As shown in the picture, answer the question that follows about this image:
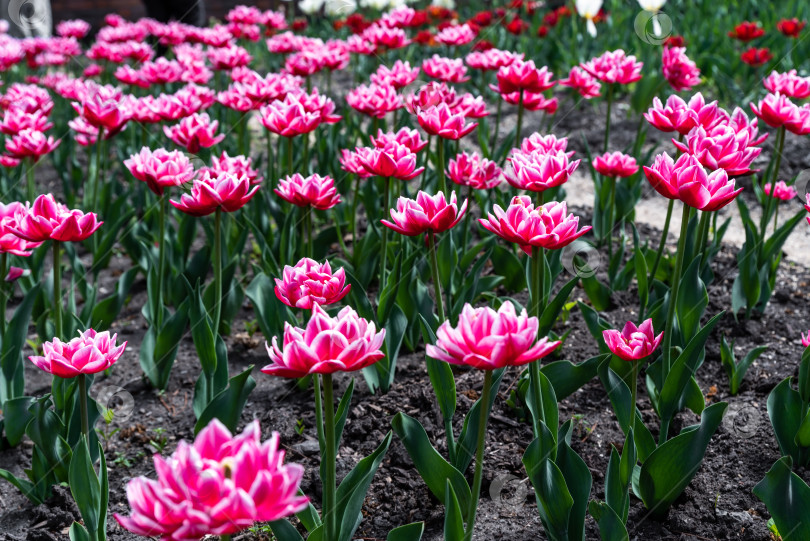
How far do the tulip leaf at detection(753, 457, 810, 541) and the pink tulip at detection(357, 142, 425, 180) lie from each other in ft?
3.68

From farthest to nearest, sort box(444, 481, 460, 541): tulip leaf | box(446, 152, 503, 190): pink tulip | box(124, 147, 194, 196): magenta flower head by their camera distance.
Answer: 1. box(446, 152, 503, 190): pink tulip
2. box(124, 147, 194, 196): magenta flower head
3. box(444, 481, 460, 541): tulip leaf

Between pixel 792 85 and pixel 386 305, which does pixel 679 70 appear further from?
pixel 386 305

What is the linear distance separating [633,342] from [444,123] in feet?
3.20

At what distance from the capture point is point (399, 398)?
7.57 ft

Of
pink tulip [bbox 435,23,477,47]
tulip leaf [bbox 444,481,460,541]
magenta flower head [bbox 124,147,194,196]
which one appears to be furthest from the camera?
pink tulip [bbox 435,23,477,47]

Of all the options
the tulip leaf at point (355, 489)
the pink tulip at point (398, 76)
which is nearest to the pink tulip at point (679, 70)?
the pink tulip at point (398, 76)

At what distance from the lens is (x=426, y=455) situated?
1.66 m

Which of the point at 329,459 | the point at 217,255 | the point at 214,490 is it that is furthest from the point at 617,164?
the point at 214,490

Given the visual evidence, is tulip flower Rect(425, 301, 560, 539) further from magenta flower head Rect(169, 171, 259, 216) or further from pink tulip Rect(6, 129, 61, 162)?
pink tulip Rect(6, 129, 61, 162)

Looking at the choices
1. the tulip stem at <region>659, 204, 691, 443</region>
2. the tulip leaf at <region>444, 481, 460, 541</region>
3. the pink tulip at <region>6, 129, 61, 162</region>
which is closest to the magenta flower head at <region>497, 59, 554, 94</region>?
the tulip stem at <region>659, 204, 691, 443</region>

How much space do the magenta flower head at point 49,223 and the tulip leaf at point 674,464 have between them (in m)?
1.30

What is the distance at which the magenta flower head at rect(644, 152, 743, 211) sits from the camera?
1619 millimetres

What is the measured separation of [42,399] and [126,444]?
1.54 feet

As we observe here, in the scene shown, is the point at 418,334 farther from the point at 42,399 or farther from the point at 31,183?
the point at 31,183
